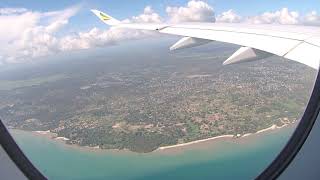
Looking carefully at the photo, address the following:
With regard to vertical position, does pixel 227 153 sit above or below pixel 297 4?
below

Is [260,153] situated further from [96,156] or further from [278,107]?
[96,156]

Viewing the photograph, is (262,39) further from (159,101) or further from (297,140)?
(159,101)

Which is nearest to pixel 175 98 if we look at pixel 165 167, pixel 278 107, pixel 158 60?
pixel 158 60

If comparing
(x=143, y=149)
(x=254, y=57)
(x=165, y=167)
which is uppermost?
(x=254, y=57)

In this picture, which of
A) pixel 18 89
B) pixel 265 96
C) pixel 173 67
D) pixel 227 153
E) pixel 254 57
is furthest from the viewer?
pixel 18 89

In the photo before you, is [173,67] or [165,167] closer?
[173,67]

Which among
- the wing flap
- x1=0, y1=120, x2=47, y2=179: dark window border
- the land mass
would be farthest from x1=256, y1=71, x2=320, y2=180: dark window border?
the land mass

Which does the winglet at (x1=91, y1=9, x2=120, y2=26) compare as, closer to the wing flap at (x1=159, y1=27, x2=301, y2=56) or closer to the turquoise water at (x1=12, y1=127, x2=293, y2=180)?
the wing flap at (x1=159, y1=27, x2=301, y2=56)

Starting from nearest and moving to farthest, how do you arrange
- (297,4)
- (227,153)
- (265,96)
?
(297,4)
(265,96)
(227,153)

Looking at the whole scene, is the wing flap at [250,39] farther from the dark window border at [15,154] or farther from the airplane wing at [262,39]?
the dark window border at [15,154]
